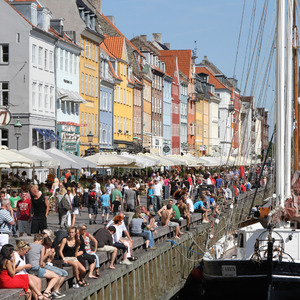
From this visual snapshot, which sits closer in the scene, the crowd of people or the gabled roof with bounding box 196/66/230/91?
the crowd of people

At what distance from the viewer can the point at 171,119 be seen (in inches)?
4296

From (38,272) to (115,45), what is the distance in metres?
66.6

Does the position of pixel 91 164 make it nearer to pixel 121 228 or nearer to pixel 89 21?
pixel 121 228

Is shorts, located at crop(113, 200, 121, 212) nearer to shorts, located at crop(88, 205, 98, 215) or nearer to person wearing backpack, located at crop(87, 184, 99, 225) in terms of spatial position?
person wearing backpack, located at crop(87, 184, 99, 225)

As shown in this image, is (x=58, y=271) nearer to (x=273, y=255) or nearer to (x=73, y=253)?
(x=73, y=253)

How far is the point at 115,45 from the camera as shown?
268 feet

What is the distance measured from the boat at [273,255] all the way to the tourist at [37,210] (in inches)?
172

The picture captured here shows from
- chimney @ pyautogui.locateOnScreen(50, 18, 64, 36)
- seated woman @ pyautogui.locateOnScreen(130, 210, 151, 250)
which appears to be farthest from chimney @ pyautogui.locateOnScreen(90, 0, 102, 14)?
seated woman @ pyautogui.locateOnScreen(130, 210, 151, 250)

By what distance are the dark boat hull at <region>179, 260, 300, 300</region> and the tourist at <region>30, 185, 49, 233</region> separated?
4360 mm

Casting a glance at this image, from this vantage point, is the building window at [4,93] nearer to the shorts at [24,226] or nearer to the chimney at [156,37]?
the shorts at [24,226]

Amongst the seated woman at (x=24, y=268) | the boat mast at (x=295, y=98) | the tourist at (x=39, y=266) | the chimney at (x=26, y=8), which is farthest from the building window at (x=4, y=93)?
the seated woman at (x=24, y=268)

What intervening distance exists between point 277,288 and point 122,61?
202 feet

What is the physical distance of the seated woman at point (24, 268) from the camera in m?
15.0

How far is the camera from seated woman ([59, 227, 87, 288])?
17578 mm
